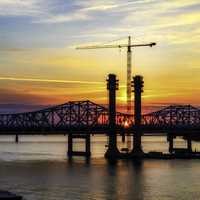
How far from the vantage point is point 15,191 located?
112 m

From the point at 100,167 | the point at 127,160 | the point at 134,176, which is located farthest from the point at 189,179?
the point at 127,160

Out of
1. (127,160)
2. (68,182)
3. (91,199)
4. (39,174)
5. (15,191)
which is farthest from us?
(127,160)

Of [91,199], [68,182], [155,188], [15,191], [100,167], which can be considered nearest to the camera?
[91,199]

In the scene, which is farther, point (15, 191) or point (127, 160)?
point (127, 160)

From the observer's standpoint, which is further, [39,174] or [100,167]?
[100,167]

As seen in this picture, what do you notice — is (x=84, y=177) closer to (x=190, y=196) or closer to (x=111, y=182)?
(x=111, y=182)

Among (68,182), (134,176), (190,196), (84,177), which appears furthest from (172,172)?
(190,196)

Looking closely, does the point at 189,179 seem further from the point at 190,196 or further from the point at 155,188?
the point at 190,196

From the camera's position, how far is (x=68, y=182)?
128 m

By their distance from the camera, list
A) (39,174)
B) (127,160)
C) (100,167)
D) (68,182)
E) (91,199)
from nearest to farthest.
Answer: (91,199) → (68,182) → (39,174) → (100,167) → (127,160)

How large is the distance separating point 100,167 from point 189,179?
3478 cm

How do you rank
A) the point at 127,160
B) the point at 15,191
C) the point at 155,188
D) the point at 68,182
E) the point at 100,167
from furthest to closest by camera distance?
the point at 127,160 < the point at 100,167 < the point at 68,182 < the point at 155,188 < the point at 15,191

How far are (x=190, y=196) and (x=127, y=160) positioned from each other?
89.2 m

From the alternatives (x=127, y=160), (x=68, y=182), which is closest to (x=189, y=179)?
(x=68, y=182)
